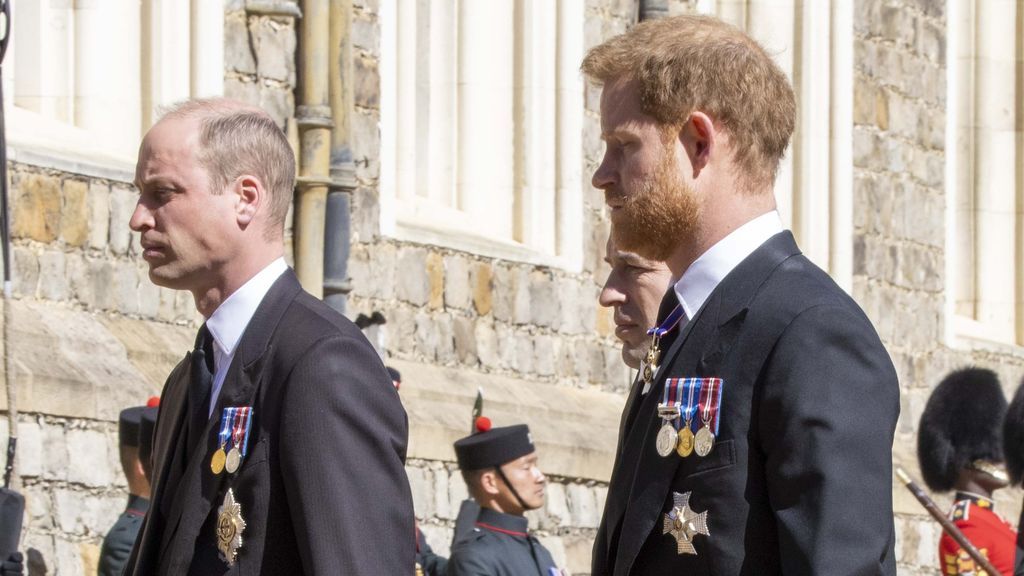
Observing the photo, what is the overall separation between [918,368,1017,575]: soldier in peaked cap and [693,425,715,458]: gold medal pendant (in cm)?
574

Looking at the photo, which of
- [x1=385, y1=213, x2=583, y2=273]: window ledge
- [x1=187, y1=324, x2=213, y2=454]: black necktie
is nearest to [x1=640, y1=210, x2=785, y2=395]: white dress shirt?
[x1=187, y1=324, x2=213, y2=454]: black necktie

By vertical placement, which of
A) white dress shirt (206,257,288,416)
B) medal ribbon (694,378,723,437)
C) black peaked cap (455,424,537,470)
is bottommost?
black peaked cap (455,424,537,470)

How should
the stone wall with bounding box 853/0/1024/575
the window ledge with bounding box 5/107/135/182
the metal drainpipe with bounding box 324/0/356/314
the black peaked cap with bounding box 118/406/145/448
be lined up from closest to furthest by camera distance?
the black peaked cap with bounding box 118/406/145/448 → the window ledge with bounding box 5/107/135/182 → the metal drainpipe with bounding box 324/0/356/314 → the stone wall with bounding box 853/0/1024/575

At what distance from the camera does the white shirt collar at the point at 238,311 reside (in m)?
3.63

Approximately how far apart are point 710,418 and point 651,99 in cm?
47

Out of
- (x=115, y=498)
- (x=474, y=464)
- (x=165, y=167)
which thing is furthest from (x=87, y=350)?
(x=165, y=167)

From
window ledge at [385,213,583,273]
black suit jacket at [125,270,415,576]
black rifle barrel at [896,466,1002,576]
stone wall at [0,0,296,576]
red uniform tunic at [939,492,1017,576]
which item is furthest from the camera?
window ledge at [385,213,583,273]

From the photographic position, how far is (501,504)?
25.1 ft

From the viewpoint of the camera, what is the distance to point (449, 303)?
34.7 ft

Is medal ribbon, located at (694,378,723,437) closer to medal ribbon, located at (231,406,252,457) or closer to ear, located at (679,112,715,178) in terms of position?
ear, located at (679,112,715,178)

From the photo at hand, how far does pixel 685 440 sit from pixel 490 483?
467cm

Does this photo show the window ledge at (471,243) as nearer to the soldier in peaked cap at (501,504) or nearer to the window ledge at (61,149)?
the window ledge at (61,149)

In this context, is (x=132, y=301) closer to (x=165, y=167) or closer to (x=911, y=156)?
(x=165, y=167)

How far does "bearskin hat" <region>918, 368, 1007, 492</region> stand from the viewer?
987cm
